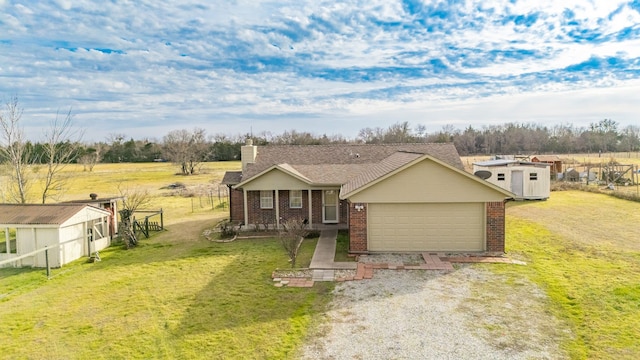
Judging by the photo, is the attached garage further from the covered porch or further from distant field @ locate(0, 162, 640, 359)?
the covered porch

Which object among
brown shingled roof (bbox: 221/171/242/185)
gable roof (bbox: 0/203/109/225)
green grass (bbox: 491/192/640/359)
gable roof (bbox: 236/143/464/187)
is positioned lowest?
green grass (bbox: 491/192/640/359)

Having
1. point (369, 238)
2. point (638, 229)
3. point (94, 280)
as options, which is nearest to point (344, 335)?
point (369, 238)

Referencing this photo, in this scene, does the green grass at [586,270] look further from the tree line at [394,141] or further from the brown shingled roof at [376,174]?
the tree line at [394,141]

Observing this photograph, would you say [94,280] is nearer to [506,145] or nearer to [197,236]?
[197,236]

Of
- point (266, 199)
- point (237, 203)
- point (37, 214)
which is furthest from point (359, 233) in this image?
point (37, 214)

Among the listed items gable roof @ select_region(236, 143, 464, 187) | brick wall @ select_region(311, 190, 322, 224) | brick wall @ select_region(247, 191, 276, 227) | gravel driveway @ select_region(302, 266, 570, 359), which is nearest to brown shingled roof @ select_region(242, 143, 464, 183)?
gable roof @ select_region(236, 143, 464, 187)

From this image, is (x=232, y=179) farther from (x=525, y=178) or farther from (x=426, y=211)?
(x=525, y=178)
